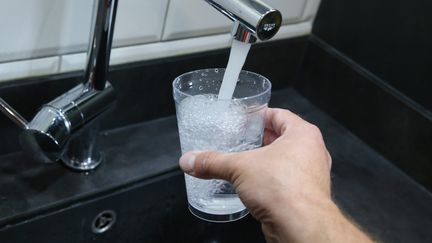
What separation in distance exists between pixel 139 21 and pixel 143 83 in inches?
3.7

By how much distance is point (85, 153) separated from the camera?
691 millimetres

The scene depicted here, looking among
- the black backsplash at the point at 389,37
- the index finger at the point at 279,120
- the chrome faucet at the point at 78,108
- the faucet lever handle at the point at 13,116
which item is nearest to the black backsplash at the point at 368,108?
the black backsplash at the point at 389,37

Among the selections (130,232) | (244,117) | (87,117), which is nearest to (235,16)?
(244,117)

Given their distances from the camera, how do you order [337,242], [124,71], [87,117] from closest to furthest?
[337,242] → [87,117] → [124,71]

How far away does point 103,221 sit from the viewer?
0.69 metres

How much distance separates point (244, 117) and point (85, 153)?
265mm

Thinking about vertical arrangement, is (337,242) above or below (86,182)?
above

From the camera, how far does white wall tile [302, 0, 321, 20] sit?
0.90 meters

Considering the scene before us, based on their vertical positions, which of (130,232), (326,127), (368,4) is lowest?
(130,232)

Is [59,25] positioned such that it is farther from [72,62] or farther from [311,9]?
[311,9]

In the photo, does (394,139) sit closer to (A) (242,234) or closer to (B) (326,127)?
(B) (326,127)

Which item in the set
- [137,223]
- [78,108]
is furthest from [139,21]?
[137,223]

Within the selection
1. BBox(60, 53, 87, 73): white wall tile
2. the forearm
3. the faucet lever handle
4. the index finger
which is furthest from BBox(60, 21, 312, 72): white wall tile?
the forearm

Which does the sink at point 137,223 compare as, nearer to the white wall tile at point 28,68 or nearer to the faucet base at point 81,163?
the faucet base at point 81,163
